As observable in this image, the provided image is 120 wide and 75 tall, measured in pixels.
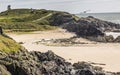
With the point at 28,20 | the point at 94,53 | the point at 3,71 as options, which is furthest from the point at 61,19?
the point at 3,71

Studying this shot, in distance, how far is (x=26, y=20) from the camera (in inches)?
5620

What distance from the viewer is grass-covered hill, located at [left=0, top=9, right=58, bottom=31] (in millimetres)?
119100

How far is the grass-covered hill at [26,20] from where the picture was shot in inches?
4689

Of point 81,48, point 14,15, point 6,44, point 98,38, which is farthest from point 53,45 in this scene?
point 14,15

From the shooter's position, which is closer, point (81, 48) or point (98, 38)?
point (81, 48)

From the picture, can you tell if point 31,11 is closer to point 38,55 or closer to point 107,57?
point 107,57

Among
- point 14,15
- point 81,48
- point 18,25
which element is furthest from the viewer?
point 14,15

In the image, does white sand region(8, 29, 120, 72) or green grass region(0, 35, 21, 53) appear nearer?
green grass region(0, 35, 21, 53)

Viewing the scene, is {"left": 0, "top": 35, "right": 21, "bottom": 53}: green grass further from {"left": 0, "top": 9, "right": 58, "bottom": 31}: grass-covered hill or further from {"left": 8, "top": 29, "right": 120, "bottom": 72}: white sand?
{"left": 0, "top": 9, "right": 58, "bottom": 31}: grass-covered hill

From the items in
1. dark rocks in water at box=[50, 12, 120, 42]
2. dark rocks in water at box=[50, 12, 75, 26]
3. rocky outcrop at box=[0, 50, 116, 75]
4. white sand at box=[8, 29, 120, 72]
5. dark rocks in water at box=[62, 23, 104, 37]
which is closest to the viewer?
rocky outcrop at box=[0, 50, 116, 75]

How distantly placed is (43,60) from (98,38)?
48120 millimetres

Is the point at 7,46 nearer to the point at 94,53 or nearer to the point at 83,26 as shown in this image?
the point at 94,53

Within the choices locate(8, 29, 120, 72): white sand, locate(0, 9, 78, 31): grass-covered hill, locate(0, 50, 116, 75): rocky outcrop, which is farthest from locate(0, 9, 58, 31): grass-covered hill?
locate(0, 50, 116, 75): rocky outcrop

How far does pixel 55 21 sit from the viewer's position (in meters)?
135
